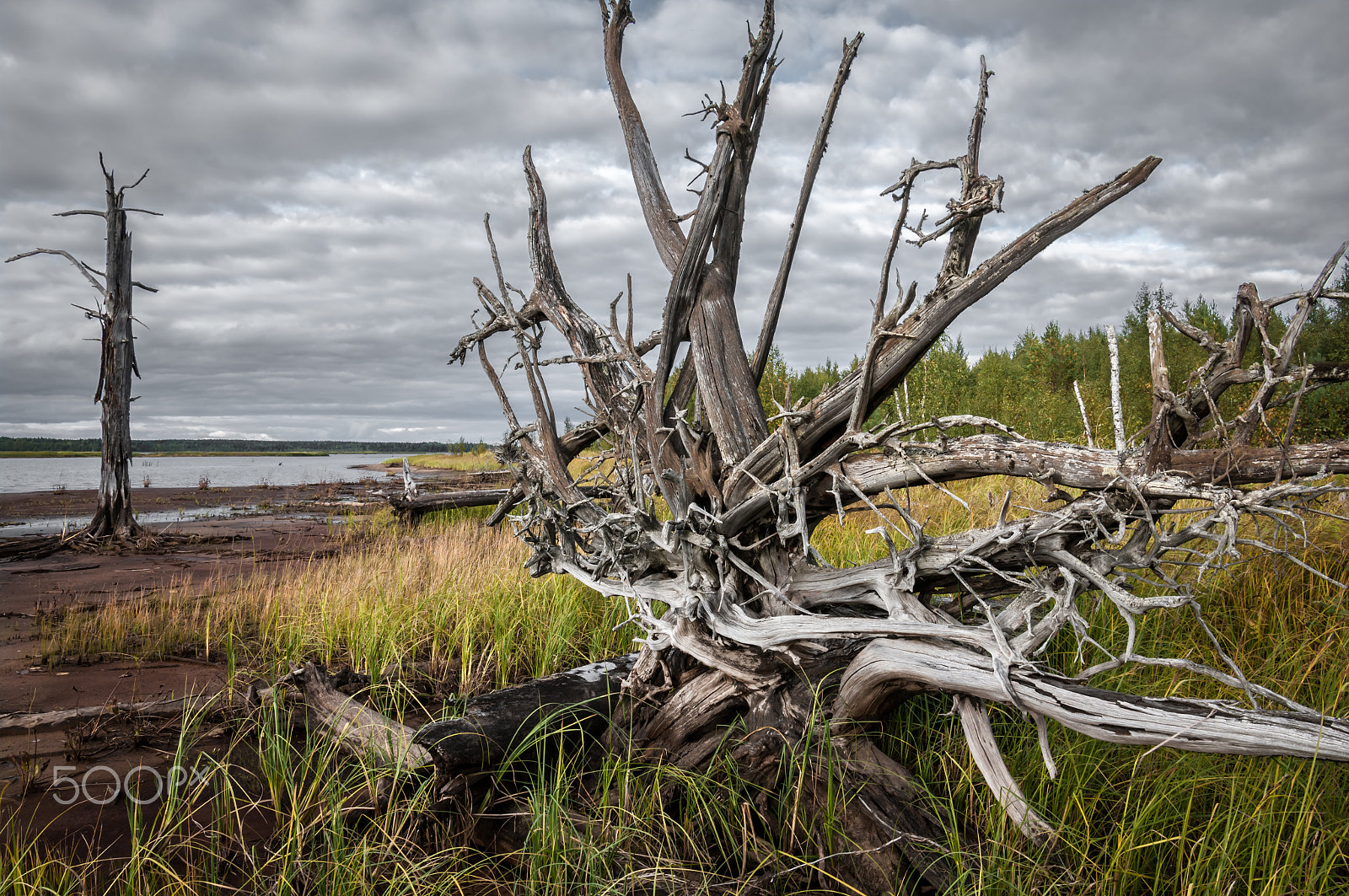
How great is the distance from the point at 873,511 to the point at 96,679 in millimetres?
6133

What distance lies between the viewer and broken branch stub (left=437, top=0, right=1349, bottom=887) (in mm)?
2924

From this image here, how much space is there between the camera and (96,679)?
5.82 meters

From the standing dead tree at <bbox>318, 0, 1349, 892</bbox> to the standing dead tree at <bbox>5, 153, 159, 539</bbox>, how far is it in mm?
11660

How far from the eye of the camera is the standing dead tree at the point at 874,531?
2928 millimetres

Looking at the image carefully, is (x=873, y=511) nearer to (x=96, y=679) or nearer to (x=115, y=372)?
(x=96, y=679)

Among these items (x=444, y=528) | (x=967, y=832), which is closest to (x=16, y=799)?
(x=967, y=832)

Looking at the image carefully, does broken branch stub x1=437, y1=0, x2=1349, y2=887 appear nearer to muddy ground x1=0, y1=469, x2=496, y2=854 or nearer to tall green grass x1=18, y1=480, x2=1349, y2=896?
tall green grass x1=18, y1=480, x2=1349, y2=896

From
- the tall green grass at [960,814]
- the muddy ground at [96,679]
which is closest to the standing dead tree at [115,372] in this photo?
the muddy ground at [96,679]

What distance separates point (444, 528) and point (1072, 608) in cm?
1094

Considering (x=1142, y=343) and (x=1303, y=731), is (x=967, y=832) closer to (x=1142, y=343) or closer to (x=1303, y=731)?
(x=1303, y=731)

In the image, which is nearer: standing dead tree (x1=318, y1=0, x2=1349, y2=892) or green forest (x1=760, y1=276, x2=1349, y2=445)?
standing dead tree (x1=318, y1=0, x2=1349, y2=892)

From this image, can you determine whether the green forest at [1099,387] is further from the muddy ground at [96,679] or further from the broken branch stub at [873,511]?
the muddy ground at [96,679]

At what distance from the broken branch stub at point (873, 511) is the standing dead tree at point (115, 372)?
11693 mm

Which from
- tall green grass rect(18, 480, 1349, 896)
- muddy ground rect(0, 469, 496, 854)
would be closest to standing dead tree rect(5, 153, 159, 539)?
muddy ground rect(0, 469, 496, 854)
